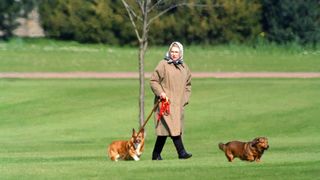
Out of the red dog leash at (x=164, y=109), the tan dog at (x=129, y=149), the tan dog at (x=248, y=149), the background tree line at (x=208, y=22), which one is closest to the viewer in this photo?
the tan dog at (x=248, y=149)

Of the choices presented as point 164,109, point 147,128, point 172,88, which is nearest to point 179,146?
point 164,109

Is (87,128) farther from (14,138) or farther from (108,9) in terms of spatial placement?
(108,9)

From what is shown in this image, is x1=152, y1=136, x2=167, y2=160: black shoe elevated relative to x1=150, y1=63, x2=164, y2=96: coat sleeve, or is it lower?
lower

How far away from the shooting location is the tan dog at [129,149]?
61.5 feet

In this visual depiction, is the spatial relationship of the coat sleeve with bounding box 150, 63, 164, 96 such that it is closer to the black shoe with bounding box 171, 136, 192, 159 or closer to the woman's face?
the woman's face

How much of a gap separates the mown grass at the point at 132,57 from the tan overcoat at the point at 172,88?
30.3 metres

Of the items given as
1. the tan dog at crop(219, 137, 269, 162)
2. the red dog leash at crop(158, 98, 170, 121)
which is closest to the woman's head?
the red dog leash at crop(158, 98, 170, 121)

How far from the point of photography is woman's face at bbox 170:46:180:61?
17.9m

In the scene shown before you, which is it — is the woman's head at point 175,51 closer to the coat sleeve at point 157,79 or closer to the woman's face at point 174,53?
the woman's face at point 174,53

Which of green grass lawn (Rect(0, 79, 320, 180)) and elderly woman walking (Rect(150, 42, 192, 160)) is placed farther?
elderly woman walking (Rect(150, 42, 192, 160))

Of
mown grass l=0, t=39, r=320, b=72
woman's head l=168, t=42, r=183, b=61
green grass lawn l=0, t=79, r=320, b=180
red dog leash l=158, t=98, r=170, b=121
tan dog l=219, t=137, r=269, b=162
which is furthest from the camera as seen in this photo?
mown grass l=0, t=39, r=320, b=72

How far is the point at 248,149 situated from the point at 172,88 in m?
1.55

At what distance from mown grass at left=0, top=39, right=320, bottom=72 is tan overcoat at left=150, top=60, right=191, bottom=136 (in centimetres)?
3027

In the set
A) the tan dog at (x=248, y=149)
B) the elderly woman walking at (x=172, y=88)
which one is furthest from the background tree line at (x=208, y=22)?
the tan dog at (x=248, y=149)
